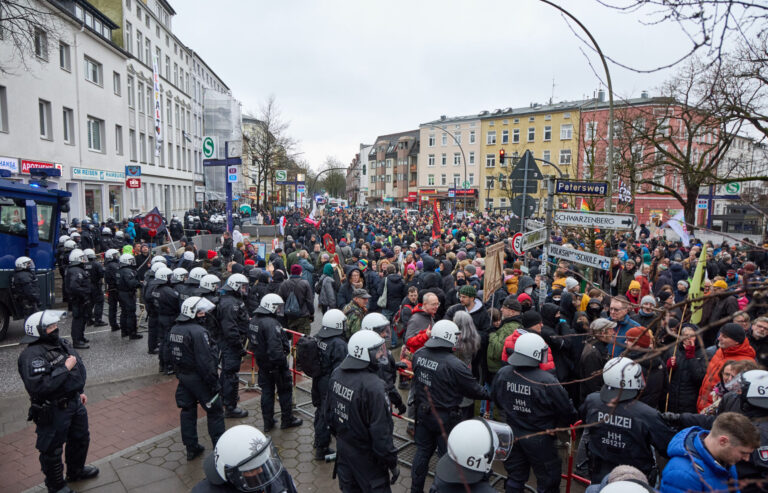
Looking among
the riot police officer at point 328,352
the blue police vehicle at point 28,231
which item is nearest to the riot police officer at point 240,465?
the riot police officer at point 328,352

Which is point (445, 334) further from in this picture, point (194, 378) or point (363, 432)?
point (194, 378)

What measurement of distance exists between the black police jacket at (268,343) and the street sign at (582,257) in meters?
4.15

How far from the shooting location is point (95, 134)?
87.8 ft

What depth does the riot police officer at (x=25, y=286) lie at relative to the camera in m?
9.05

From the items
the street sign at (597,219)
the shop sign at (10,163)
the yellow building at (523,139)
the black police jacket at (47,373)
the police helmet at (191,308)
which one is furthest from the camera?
the yellow building at (523,139)

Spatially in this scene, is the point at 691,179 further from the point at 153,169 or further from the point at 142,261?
the point at 153,169

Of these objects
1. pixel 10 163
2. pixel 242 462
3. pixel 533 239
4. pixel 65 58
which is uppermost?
pixel 65 58

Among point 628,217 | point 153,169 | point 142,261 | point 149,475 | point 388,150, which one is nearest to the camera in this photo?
point 149,475

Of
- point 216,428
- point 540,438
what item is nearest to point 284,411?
point 216,428

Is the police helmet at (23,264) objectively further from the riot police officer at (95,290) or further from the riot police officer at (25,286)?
the riot police officer at (95,290)

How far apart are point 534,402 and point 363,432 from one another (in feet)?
5.04

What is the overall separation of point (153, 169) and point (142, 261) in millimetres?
27048

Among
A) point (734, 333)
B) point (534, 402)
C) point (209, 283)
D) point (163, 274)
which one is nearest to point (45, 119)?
point (163, 274)

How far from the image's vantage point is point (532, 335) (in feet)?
13.5
